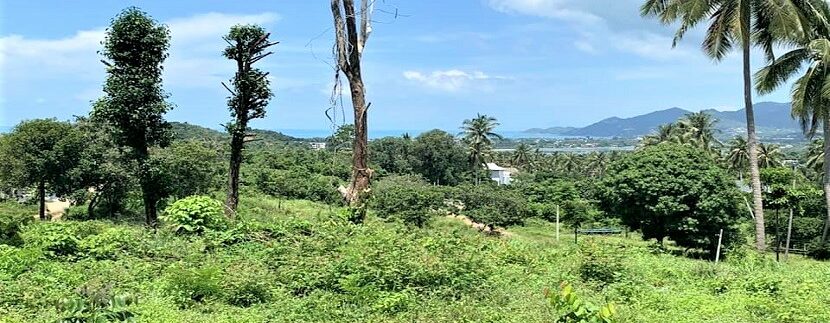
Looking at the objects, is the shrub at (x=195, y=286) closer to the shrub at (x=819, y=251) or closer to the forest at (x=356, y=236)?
the forest at (x=356, y=236)

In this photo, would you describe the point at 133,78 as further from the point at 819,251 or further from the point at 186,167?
the point at 819,251

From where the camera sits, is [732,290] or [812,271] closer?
[732,290]

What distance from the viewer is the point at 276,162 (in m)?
59.5

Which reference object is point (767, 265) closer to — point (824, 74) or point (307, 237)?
point (307, 237)

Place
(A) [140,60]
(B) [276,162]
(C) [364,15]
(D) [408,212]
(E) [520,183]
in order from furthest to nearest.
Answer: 1. (E) [520,183]
2. (B) [276,162]
3. (D) [408,212]
4. (A) [140,60]
5. (C) [364,15]

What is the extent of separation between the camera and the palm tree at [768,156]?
51.7 metres

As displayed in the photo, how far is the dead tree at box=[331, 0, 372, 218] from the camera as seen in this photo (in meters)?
11.0

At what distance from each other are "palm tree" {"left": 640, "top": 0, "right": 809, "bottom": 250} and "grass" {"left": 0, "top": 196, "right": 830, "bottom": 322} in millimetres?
10445

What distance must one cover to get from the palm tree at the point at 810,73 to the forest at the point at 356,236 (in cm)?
7

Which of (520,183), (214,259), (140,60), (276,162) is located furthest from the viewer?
(520,183)

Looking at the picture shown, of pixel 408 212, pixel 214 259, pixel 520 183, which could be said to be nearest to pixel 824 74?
pixel 214 259

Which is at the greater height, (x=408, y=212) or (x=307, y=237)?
(x=307, y=237)

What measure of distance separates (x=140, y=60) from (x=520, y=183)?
5630cm

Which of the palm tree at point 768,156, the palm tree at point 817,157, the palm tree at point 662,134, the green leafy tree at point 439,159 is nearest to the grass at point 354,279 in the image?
the palm tree at point 817,157
